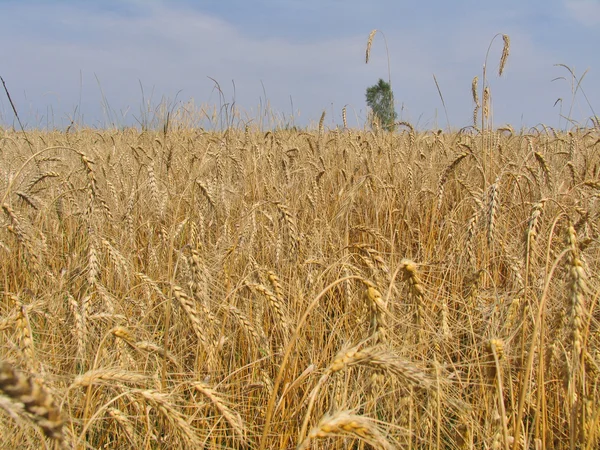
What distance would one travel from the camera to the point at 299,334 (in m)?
1.63

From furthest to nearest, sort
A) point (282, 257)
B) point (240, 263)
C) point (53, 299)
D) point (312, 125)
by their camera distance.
Answer: 1. point (312, 125)
2. point (240, 263)
3. point (282, 257)
4. point (53, 299)

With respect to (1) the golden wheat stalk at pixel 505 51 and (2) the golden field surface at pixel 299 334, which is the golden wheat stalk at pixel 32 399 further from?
(1) the golden wheat stalk at pixel 505 51

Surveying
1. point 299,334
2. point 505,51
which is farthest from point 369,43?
point 299,334

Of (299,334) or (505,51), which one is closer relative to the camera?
(299,334)

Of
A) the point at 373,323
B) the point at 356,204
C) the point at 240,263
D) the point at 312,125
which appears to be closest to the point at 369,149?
the point at 356,204

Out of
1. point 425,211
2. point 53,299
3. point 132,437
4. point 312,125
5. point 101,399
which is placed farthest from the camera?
point 312,125

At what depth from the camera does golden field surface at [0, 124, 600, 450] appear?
3.41 ft

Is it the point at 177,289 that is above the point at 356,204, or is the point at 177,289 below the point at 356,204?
below

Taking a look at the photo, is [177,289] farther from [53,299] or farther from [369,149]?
[369,149]

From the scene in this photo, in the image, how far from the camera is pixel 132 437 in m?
1.21

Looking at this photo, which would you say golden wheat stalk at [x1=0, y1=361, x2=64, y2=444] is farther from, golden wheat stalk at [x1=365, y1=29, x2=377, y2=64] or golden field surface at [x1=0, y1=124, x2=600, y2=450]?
golden wheat stalk at [x1=365, y1=29, x2=377, y2=64]

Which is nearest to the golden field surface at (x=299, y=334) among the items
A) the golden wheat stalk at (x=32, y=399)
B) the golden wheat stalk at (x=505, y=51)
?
the golden wheat stalk at (x=32, y=399)

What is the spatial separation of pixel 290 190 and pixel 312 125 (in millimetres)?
4669

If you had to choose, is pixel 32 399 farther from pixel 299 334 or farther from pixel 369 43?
pixel 369 43
